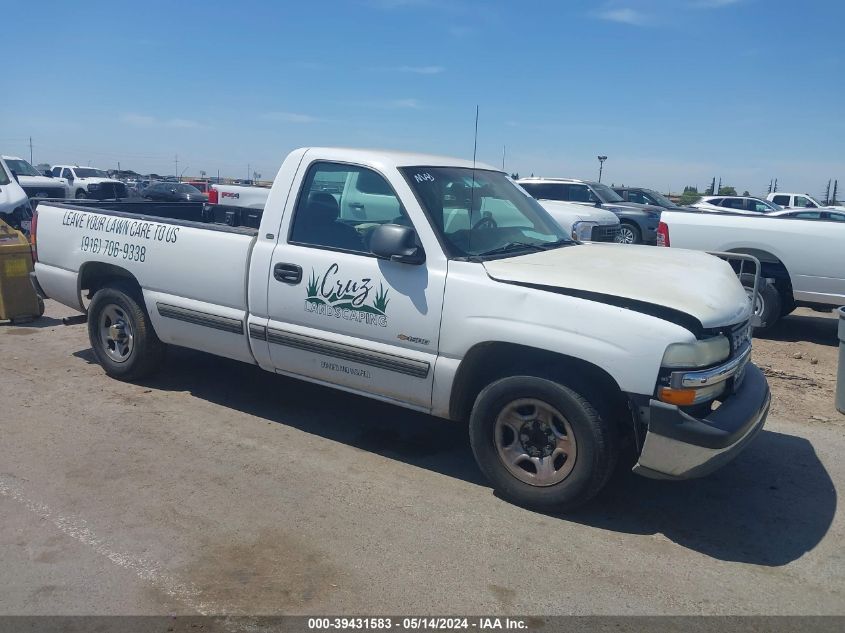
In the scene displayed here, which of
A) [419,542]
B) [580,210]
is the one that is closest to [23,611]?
[419,542]

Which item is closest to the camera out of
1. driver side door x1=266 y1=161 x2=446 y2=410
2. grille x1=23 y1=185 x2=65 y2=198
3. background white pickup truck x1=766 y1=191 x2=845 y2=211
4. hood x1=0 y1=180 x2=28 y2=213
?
→ driver side door x1=266 y1=161 x2=446 y2=410

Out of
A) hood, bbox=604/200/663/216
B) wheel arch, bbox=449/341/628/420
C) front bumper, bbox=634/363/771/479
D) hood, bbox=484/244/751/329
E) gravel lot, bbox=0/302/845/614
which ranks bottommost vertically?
gravel lot, bbox=0/302/845/614

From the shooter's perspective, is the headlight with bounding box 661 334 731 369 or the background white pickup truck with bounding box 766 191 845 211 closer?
the headlight with bounding box 661 334 731 369

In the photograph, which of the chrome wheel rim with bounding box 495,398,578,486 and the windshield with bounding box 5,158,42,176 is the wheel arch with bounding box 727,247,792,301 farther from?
the windshield with bounding box 5,158,42,176

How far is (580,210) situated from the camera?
13.2 metres

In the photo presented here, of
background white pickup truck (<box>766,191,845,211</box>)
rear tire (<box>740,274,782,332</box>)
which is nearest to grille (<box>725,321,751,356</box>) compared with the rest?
rear tire (<box>740,274,782,332</box>)

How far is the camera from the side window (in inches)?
191

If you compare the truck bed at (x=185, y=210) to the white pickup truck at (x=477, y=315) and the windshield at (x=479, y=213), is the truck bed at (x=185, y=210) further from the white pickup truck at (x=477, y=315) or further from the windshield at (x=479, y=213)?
the windshield at (x=479, y=213)

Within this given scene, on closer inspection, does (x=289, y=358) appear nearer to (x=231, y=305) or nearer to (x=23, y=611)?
(x=231, y=305)

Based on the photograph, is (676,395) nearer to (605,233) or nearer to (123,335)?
(123,335)

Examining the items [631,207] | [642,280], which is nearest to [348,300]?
[642,280]

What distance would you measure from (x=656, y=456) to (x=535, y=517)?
0.80 metres

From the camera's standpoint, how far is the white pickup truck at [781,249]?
28.8 feet

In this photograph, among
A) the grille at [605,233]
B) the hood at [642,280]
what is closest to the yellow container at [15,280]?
the hood at [642,280]
